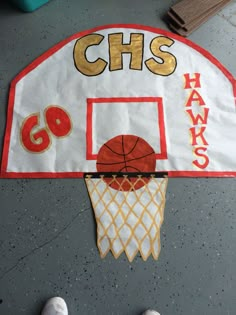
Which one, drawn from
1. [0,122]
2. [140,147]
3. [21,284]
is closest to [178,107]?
[140,147]

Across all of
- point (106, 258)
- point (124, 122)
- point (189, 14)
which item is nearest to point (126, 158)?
point (124, 122)

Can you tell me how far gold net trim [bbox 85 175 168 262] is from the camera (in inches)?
37.5

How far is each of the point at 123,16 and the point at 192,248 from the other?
0.93 m

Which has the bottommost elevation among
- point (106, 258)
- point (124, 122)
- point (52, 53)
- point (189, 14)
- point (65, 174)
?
point (106, 258)

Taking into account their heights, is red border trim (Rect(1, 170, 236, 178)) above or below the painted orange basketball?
below

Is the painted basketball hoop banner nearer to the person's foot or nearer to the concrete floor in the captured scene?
the concrete floor

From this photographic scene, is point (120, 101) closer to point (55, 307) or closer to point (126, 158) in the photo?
point (126, 158)

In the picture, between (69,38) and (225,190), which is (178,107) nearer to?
(225,190)

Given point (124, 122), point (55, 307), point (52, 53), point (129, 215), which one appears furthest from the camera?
point (52, 53)

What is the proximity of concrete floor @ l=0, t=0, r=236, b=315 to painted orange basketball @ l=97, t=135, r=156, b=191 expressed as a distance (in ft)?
0.31

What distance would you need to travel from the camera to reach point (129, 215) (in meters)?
0.98

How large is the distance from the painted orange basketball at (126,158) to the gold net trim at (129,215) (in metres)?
0.01

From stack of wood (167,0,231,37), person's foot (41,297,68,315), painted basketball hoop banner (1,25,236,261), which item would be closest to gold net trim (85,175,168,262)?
painted basketball hoop banner (1,25,236,261)

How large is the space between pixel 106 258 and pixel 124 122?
452 mm
